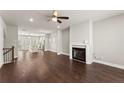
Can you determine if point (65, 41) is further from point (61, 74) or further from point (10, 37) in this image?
point (61, 74)

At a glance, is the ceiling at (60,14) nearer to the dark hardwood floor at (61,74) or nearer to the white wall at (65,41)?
the dark hardwood floor at (61,74)

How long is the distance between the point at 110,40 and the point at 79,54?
82.4 inches

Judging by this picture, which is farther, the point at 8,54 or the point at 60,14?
the point at 8,54

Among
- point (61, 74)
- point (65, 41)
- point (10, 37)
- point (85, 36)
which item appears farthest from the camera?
point (65, 41)

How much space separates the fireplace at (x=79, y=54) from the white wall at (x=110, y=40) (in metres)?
0.72

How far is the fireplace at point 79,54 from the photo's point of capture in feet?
19.4

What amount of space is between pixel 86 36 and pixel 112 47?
1.55 m

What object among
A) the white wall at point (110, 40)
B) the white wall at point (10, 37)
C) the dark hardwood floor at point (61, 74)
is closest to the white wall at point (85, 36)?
the white wall at point (110, 40)

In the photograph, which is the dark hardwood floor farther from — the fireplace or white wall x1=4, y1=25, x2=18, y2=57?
A: white wall x1=4, y1=25, x2=18, y2=57

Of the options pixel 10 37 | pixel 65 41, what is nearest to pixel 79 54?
pixel 65 41

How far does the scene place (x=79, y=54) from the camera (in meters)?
6.26
